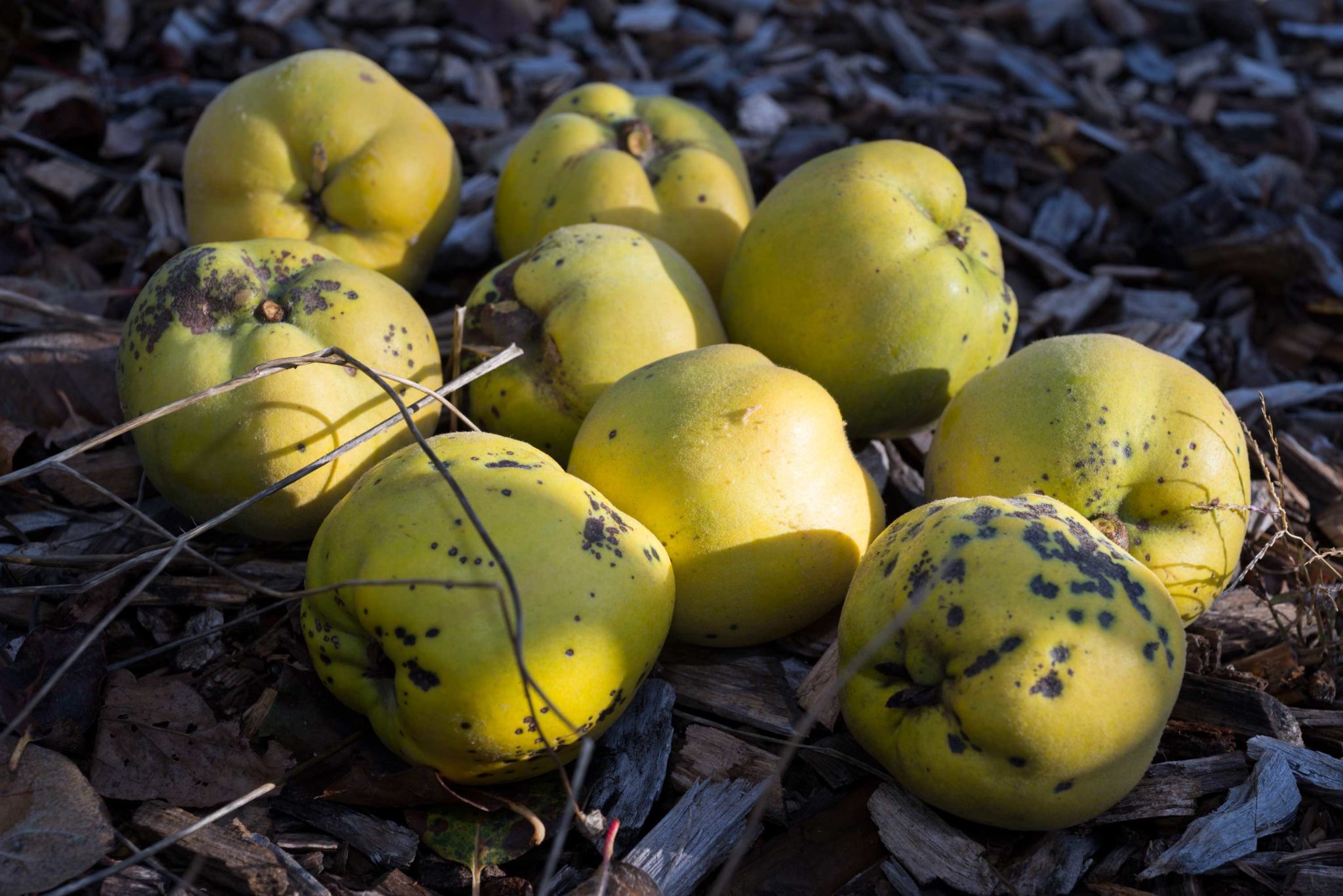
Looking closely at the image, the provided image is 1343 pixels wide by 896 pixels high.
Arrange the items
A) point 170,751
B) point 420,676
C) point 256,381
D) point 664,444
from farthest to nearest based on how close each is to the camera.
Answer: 1. point 256,381
2. point 664,444
3. point 170,751
4. point 420,676

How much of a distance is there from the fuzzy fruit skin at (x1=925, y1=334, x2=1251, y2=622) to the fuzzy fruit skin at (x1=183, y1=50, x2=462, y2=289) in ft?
6.15

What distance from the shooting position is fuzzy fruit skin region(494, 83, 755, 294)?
3.18 meters

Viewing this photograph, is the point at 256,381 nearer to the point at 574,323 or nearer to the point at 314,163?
the point at 574,323

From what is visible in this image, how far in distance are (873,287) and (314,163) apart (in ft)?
5.49

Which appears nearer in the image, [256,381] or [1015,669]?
[1015,669]

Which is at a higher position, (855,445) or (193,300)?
(193,300)

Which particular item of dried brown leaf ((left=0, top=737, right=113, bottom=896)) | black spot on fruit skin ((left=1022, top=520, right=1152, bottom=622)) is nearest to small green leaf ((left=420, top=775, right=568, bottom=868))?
dried brown leaf ((left=0, top=737, right=113, bottom=896))

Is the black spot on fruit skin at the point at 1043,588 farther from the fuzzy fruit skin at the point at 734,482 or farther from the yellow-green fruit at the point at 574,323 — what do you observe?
the yellow-green fruit at the point at 574,323

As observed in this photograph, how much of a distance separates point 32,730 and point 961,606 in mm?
1906

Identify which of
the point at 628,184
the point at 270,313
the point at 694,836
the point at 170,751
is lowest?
the point at 694,836

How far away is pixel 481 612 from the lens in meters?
1.91

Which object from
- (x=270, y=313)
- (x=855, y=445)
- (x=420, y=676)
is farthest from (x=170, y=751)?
(x=855, y=445)

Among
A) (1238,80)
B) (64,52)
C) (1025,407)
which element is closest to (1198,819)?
(1025,407)

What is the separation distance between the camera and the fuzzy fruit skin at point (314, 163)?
10.1 feet
